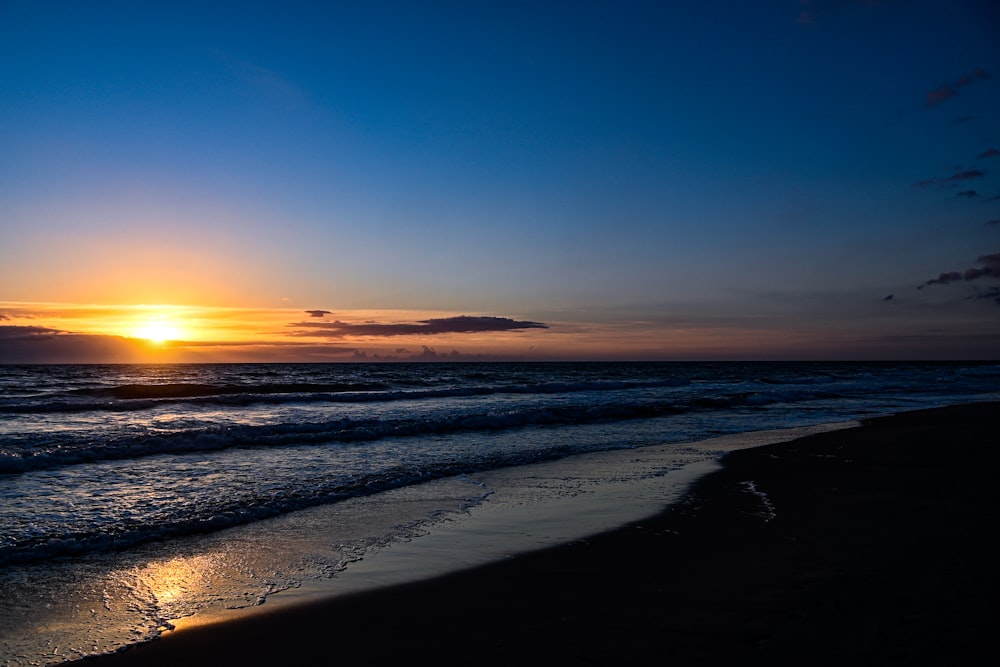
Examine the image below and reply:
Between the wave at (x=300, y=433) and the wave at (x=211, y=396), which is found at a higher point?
the wave at (x=300, y=433)

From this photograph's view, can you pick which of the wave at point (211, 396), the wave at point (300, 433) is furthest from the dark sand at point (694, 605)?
the wave at point (211, 396)

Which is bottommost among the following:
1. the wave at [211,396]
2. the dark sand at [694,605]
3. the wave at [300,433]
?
the wave at [211,396]

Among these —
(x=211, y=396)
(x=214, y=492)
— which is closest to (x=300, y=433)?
(x=214, y=492)

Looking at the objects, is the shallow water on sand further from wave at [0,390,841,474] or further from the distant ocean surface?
wave at [0,390,841,474]

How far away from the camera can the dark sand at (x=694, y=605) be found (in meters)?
3.84

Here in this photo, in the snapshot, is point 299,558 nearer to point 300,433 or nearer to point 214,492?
point 214,492

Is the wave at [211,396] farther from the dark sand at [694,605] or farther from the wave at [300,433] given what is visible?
the dark sand at [694,605]

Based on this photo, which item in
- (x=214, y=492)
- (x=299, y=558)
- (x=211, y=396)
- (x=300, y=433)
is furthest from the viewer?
(x=211, y=396)

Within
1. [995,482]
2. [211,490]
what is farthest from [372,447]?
[995,482]

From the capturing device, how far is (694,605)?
461cm

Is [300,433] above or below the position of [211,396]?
above

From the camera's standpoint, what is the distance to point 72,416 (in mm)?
22547

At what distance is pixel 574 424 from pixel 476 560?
1503cm

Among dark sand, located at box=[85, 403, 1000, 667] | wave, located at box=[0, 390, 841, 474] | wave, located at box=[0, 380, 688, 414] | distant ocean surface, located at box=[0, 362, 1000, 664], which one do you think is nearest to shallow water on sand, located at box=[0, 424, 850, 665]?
distant ocean surface, located at box=[0, 362, 1000, 664]
